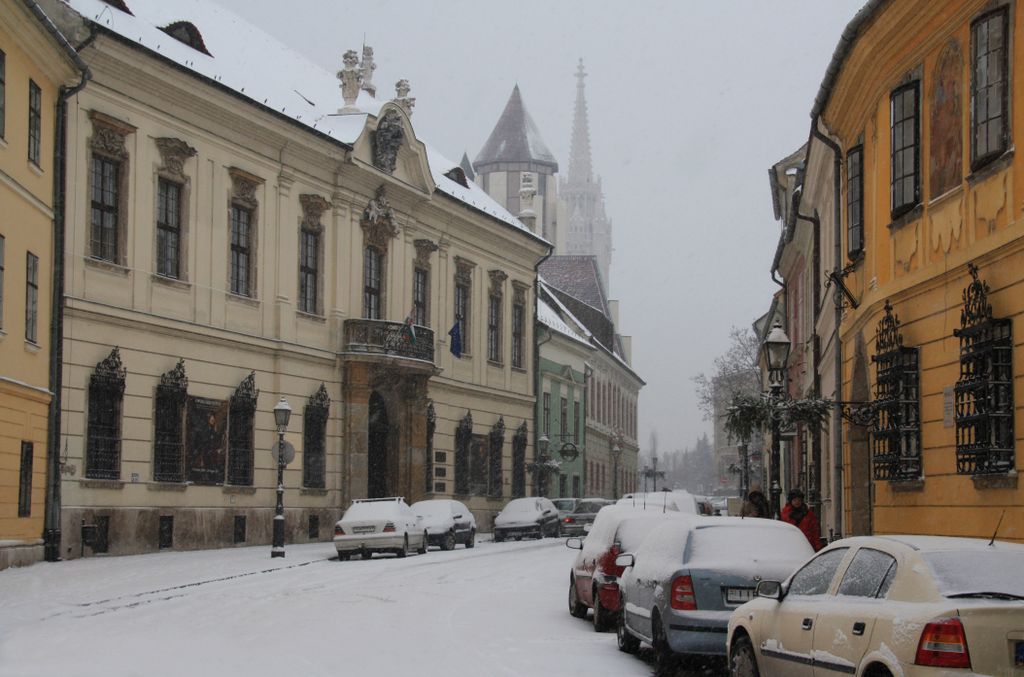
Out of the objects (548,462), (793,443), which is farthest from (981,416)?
(548,462)

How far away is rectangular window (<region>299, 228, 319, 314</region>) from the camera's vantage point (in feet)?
138

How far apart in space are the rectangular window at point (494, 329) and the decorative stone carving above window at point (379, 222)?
30.1ft

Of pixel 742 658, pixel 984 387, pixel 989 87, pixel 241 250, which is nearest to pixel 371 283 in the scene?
pixel 241 250

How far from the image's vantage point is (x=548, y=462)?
60.7m

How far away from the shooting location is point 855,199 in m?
22.6

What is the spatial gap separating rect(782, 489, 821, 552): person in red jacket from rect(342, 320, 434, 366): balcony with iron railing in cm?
2419

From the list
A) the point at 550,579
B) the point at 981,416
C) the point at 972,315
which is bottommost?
the point at 550,579

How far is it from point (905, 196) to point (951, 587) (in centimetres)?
1096

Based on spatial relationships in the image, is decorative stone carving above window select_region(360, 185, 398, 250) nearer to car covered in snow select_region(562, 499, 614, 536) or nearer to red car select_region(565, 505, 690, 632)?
car covered in snow select_region(562, 499, 614, 536)

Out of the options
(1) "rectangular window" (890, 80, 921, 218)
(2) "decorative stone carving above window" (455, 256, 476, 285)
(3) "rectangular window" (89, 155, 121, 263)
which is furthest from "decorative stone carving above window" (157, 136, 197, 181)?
(1) "rectangular window" (890, 80, 921, 218)

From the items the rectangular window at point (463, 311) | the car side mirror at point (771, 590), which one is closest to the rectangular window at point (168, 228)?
the rectangular window at point (463, 311)

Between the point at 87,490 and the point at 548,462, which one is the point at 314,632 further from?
the point at 548,462

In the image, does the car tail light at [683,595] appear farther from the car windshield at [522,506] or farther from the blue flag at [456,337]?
the blue flag at [456,337]

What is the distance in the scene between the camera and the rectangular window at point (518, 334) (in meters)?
58.0
